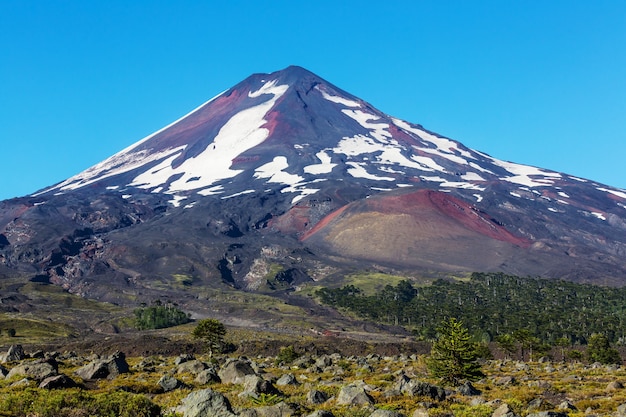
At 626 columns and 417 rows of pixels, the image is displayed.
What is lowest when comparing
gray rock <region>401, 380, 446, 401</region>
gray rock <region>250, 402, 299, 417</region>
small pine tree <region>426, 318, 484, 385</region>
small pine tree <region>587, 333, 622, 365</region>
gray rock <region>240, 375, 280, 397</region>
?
small pine tree <region>587, 333, 622, 365</region>

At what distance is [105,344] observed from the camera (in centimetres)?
10362

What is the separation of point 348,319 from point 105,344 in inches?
2955

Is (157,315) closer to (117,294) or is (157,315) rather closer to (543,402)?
(117,294)

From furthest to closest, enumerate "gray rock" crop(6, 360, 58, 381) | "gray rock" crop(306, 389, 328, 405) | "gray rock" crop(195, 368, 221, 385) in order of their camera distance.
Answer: "gray rock" crop(195, 368, 221, 385), "gray rock" crop(6, 360, 58, 381), "gray rock" crop(306, 389, 328, 405)

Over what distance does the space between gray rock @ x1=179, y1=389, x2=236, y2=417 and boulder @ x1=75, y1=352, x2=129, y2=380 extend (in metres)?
20.7

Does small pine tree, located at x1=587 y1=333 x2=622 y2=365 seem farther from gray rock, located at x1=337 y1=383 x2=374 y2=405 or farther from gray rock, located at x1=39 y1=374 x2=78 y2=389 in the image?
gray rock, located at x1=39 y1=374 x2=78 y2=389

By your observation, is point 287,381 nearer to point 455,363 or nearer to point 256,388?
point 256,388

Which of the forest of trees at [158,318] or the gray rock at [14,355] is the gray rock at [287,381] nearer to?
the gray rock at [14,355]

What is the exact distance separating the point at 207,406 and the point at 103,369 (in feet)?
76.8

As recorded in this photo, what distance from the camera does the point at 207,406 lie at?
76.4 feet

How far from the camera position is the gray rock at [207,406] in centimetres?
2289

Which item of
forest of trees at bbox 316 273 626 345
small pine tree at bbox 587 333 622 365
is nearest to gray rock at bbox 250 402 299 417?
small pine tree at bbox 587 333 622 365

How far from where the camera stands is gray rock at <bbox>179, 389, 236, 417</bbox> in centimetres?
2289

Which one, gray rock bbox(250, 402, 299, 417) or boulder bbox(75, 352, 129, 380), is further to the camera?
boulder bbox(75, 352, 129, 380)
